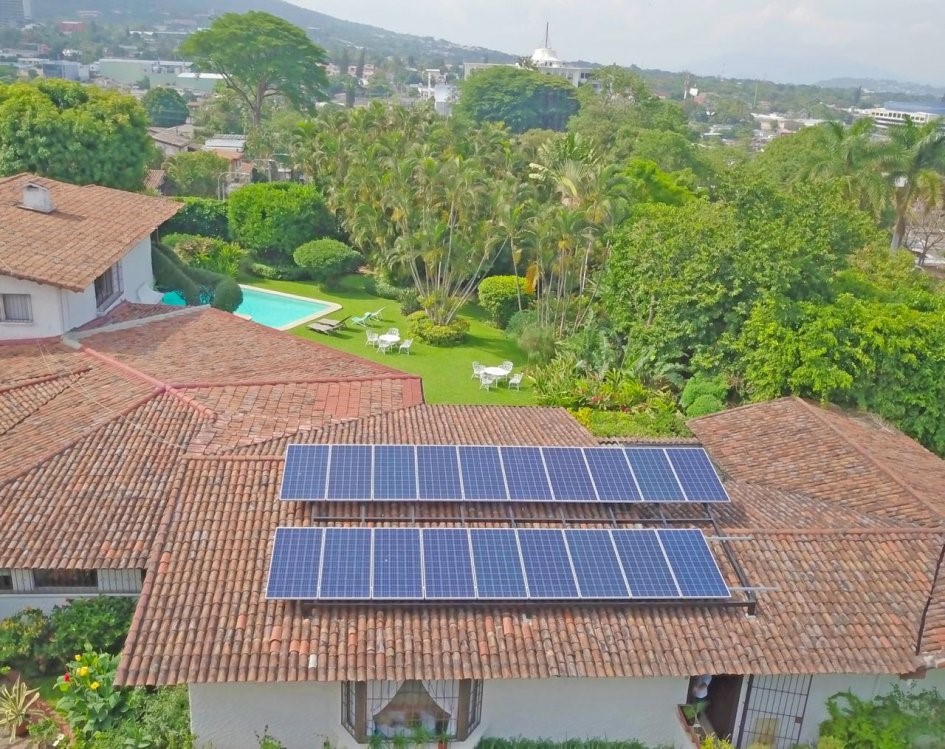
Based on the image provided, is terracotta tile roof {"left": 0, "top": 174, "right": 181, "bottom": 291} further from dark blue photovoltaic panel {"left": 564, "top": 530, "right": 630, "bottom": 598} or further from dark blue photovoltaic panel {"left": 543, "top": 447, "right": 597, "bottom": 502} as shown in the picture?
dark blue photovoltaic panel {"left": 564, "top": 530, "right": 630, "bottom": 598}

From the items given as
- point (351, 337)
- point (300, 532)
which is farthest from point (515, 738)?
point (351, 337)

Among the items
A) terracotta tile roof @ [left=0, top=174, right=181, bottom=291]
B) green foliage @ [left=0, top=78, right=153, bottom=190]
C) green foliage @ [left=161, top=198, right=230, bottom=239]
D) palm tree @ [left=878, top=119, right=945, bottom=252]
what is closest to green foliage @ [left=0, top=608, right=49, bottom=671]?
terracotta tile roof @ [left=0, top=174, right=181, bottom=291]

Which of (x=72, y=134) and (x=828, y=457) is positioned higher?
(x=72, y=134)

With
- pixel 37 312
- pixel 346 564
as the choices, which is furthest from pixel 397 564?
pixel 37 312

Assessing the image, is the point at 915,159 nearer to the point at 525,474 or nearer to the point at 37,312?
the point at 525,474

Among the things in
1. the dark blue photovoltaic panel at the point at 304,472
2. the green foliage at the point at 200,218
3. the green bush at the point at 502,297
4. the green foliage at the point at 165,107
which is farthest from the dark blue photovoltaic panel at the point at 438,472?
the green foliage at the point at 165,107

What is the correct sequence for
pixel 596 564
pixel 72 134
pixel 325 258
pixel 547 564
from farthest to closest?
pixel 325 258 < pixel 72 134 < pixel 596 564 < pixel 547 564
